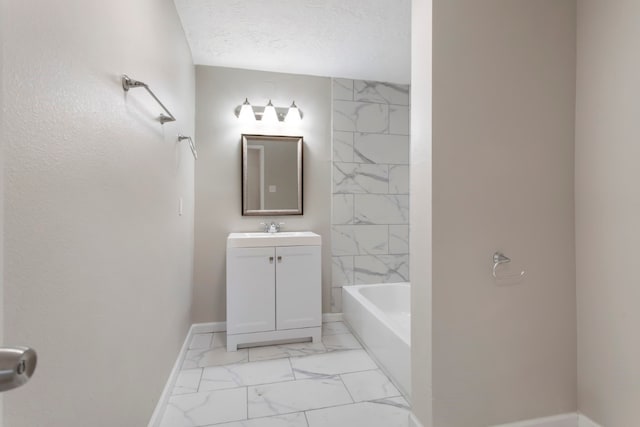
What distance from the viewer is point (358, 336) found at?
8.72 ft

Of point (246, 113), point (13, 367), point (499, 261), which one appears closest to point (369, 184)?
point (246, 113)

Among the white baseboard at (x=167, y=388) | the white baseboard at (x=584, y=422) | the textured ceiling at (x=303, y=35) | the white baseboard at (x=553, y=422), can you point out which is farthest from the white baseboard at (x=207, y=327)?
the white baseboard at (x=584, y=422)

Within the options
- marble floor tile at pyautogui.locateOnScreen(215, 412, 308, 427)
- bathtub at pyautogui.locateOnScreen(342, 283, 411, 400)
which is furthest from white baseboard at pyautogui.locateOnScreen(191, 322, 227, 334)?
marble floor tile at pyautogui.locateOnScreen(215, 412, 308, 427)

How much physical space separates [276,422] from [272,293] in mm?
1035

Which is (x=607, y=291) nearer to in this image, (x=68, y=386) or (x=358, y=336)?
(x=358, y=336)

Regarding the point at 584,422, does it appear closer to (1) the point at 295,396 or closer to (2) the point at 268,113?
(1) the point at 295,396

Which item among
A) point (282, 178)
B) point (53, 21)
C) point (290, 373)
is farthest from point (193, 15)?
point (290, 373)

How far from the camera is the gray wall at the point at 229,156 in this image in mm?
2863

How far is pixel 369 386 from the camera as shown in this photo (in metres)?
1.97

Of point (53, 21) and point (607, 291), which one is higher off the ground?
point (53, 21)

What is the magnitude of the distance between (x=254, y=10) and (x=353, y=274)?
7.80ft

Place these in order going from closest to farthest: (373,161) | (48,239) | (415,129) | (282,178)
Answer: (48,239) < (415,129) < (282,178) < (373,161)

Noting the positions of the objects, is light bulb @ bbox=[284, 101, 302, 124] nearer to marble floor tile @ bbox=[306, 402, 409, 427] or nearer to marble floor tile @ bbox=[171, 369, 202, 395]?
marble floor tile @ bbox=[171, 369, 202, 395]

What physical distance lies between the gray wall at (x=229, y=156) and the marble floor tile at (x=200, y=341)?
15 cm
